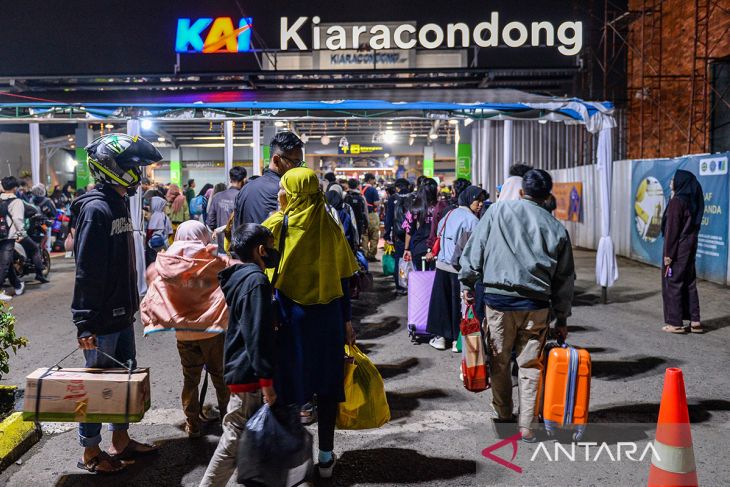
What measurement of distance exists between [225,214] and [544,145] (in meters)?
19.0

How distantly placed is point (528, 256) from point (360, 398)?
146 centimetres

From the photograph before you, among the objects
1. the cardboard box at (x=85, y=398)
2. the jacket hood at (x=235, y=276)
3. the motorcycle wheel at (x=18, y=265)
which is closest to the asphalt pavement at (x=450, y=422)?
the cardboard box at (x=85, y=398)

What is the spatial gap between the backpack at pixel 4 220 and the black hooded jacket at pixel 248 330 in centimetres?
816

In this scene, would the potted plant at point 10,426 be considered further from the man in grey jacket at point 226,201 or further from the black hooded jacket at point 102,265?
the man in grey jacket at point 226,201

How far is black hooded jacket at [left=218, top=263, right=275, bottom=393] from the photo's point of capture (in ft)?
9.65

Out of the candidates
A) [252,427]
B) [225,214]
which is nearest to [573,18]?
[225,214]

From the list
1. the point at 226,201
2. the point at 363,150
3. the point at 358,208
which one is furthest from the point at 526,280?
the point at 363,150

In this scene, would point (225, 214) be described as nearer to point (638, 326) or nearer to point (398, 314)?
point (398, 314)

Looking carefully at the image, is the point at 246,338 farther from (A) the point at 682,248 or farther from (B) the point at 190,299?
(A) the point at 682,248

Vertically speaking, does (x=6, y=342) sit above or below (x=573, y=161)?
below

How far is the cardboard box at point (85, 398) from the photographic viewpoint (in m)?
3.36

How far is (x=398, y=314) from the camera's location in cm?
893

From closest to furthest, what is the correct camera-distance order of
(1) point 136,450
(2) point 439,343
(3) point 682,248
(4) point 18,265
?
(1) point 136,450 < (2) point 439,343 < (3) point 682,248 < (4) point 18,265

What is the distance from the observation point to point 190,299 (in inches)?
164
